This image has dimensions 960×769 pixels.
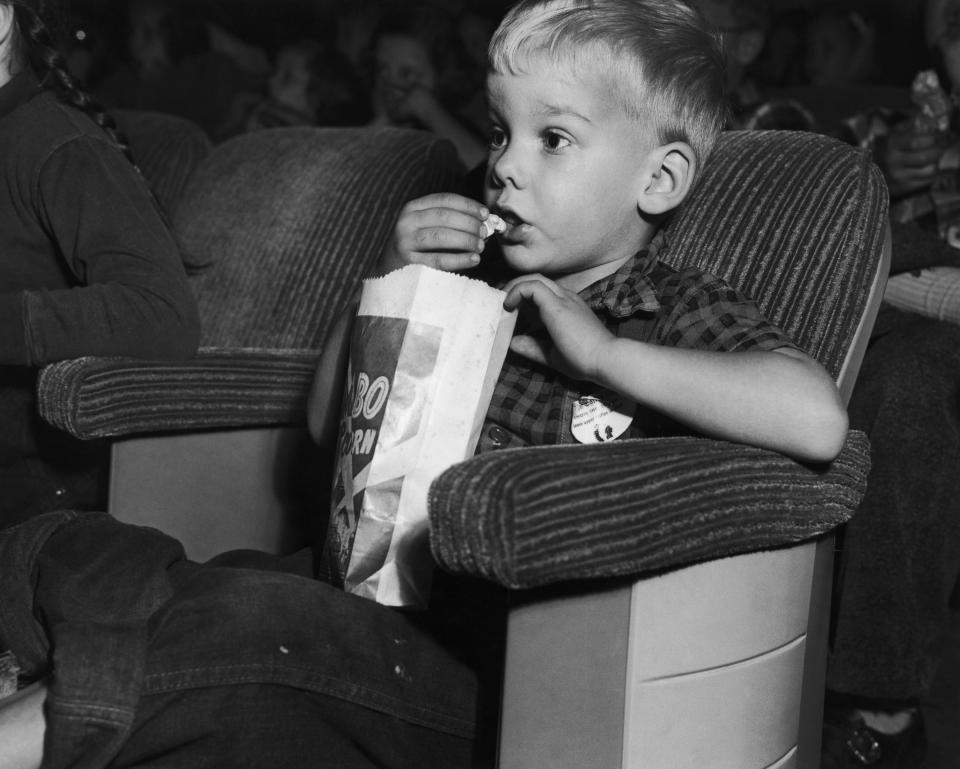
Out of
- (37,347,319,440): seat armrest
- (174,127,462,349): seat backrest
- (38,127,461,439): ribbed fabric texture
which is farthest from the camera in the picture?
(174,127,462,349): seat backrest

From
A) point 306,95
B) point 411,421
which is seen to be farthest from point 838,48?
point 411,421

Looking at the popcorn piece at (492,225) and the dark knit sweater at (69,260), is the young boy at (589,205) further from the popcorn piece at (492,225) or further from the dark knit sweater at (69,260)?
the dark knit sweater at (69,260)

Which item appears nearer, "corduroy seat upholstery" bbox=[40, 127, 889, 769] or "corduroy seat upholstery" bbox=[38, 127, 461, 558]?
"corduroy seat upholstery" bbox=[40, 127, 889, 769]

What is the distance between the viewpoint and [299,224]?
5.96 ft

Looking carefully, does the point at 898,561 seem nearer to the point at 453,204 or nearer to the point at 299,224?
the point at 453,204

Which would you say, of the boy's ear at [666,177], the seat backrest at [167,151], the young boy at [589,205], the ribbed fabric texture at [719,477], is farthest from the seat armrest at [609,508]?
the seat backrest at [167,151]

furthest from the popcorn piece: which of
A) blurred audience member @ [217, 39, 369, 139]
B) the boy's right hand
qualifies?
blurred audience member @ [217, 39, 369, 139]

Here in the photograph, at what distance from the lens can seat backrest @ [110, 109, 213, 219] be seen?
215cm

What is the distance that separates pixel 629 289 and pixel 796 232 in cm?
24

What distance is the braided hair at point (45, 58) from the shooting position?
1.58m

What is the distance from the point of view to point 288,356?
1.44 m

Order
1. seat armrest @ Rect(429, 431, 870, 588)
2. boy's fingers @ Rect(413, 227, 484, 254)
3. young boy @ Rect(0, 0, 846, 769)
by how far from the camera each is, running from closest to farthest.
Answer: seat armrest @ Rect(429, 431, 870, 588) → young boy @ Rect(0, 0, 846, 769) → boy's fingers @ Rect(413, 227, 484, 254)

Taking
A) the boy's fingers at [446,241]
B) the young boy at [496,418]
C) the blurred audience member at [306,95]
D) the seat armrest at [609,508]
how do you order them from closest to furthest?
the seat armrest at [609,508]
the young boy at [496,418]
the boy's fingers at [446,241]
the blurred audience member at [306,95]

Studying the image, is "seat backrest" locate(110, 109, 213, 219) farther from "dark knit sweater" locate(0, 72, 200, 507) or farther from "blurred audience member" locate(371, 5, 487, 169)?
"blurred audience member" locate(371, 5, 487, 169)
